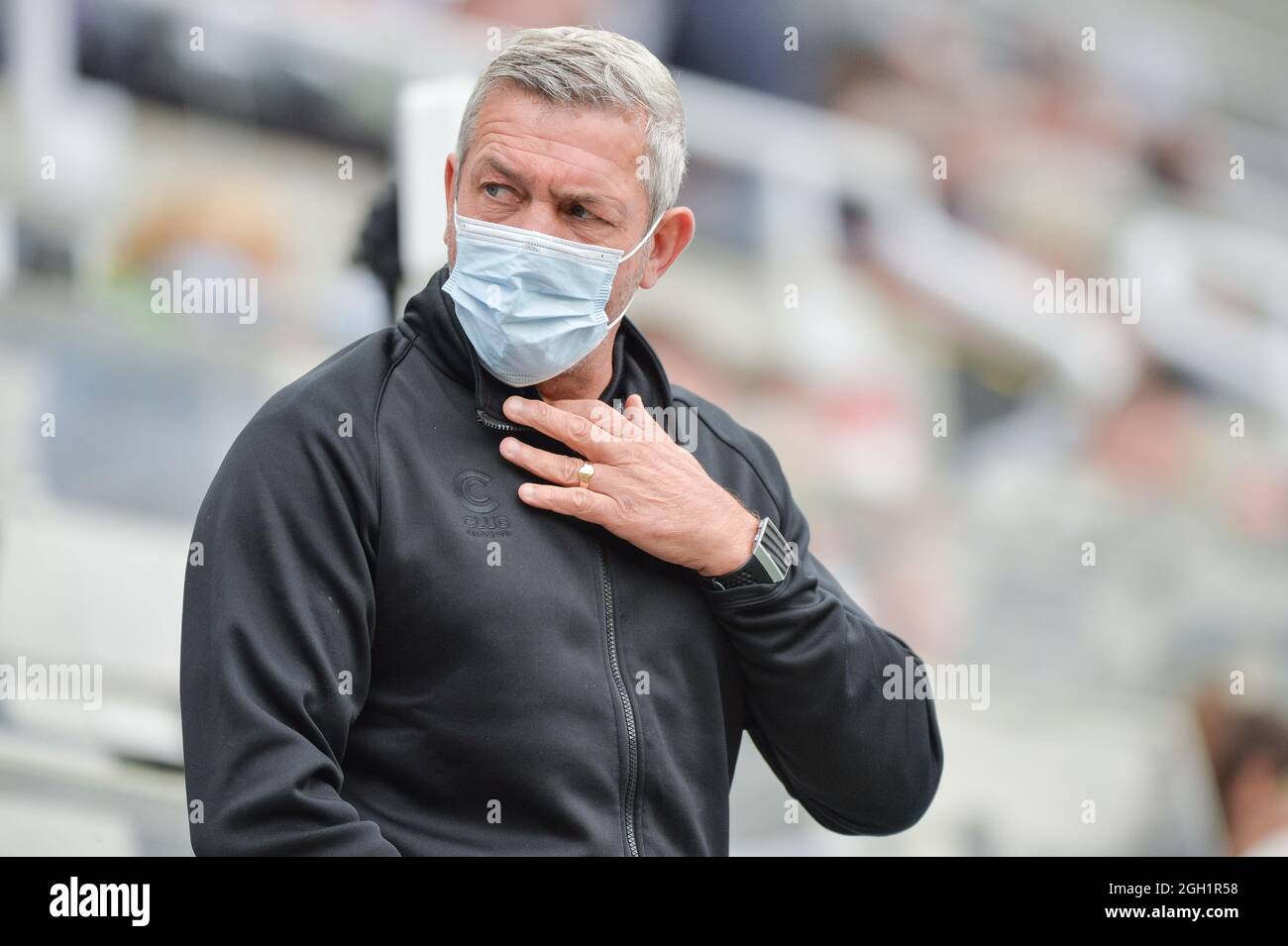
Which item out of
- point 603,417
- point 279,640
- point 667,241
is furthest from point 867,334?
A: point 279,640

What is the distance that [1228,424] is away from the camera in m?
7.99

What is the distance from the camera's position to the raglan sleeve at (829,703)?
1.85 meters

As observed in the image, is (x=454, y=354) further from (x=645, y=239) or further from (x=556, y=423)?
(x=645, y=239)

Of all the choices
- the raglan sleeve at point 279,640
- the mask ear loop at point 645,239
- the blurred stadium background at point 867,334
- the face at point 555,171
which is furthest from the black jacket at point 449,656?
the blurred stadium background at point 867,334

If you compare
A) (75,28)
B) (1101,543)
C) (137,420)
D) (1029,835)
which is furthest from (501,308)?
(1101,543)

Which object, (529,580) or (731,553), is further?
(731,553)

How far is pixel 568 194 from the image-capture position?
6.00ft

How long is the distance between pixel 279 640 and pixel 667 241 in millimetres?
756

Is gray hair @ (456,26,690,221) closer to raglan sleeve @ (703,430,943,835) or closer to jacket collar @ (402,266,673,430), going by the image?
jacket collar @ (402,266,673,430)

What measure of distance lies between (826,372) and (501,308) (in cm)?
509

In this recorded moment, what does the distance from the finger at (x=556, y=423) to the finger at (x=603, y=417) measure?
0.03 metres

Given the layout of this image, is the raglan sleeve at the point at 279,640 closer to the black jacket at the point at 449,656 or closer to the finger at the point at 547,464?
the black jacket at the point at 449,656

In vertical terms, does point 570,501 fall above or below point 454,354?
below

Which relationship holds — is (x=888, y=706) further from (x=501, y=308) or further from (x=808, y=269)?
(x=808, y=269)
